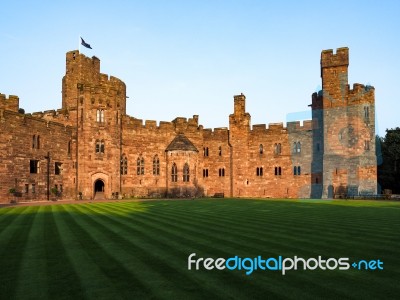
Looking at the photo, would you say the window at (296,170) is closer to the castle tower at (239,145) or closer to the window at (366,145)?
the castle tower at (239,145)

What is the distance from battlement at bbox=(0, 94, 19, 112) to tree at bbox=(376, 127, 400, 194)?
154 feet

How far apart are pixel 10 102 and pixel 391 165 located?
5086 centimetres

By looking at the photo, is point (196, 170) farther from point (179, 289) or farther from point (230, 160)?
point (179, 289)

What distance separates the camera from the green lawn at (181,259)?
19.2 feet

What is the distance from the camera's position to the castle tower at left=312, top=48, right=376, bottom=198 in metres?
40.5

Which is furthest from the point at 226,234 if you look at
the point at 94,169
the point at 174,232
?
the point at 94,169

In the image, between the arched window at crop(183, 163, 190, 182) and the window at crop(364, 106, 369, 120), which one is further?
the arched window at crop(183, 163, 190, 182)

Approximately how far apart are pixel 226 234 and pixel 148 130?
1480 inches

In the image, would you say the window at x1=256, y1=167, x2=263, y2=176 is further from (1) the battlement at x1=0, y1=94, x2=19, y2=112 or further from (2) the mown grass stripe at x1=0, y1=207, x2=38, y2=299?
(2) the mown grass stripe at x1=0, y1=207, x2=38, y2=299

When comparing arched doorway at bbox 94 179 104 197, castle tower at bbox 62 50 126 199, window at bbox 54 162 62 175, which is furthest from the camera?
arched doorway at bbox 94 179 104 197

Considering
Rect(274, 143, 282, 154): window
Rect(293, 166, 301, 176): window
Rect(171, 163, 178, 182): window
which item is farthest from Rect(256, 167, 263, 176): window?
Rect(171, 163, 178, 182): window

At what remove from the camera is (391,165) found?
5166cm

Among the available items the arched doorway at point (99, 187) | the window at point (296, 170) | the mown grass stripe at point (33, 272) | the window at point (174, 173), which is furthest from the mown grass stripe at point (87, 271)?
the window at point (296, 170)

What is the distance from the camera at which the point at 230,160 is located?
49.5m
